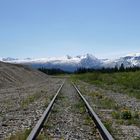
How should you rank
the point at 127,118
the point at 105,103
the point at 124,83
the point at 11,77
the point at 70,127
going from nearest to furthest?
the point at 70,127
the point at 127,118
the point at 105,103
the point at 124,83
the point at 11,77

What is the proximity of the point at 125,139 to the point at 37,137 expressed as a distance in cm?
200

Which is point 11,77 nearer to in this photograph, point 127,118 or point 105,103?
A: point 105,103

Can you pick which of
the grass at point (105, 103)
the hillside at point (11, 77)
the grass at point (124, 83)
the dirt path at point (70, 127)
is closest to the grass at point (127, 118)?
the dirt path at point (70, 127)

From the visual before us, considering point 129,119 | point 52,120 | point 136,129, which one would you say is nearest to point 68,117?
point 52,120

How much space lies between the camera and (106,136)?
8266 millimetres

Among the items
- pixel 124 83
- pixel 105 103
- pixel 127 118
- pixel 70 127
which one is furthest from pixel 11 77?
pixel 70 127

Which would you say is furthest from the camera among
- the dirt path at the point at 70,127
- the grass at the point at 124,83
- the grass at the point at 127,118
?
the grass at the point at 124,83

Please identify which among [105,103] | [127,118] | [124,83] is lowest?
[124,83]

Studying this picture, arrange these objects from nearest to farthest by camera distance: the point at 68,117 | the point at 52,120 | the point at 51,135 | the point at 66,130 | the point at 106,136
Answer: the point at 106,136 → the point at 51,135 → the point at 66,130 → the point at 52,120 → the point at 68,117

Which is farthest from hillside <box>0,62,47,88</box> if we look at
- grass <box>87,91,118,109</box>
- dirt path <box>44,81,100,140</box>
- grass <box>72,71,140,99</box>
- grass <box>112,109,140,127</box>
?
dirt path <box>44,81,100,140</box>

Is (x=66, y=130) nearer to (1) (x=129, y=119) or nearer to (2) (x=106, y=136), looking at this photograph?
(2) (x=106, y=136)

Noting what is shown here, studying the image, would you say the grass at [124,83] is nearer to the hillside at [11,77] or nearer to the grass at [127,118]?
the hillside at [11,77]

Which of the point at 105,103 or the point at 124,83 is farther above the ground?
the point at 105,103

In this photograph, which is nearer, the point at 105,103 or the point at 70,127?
the point at 70,127
